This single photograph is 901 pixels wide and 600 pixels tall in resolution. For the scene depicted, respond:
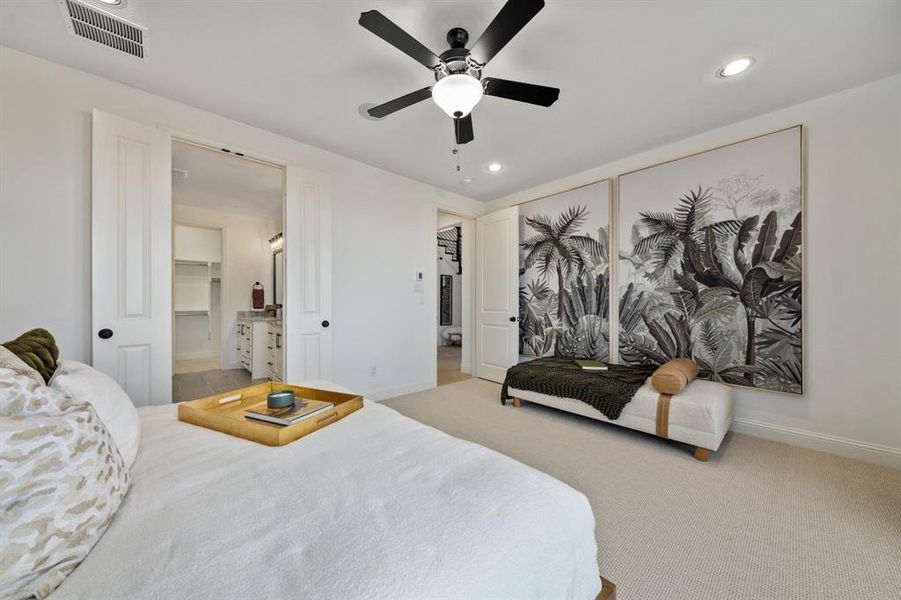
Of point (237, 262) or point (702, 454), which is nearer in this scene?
point (702, 454)

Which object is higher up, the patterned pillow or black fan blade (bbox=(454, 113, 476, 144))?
black fan blade (bbox=(454, 113, 476, 144))

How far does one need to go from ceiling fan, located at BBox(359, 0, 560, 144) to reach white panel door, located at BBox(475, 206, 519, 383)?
7.90ft

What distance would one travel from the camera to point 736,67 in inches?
81.6

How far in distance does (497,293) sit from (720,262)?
237 cm

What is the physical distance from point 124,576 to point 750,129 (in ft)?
13.8

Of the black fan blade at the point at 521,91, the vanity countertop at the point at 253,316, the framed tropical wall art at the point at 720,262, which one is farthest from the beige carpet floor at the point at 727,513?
the vanity countertop at the point at 253,316

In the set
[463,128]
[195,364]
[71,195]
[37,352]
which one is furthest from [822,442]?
[195,364]

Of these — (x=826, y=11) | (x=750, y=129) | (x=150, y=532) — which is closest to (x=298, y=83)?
(x=150, y=532)

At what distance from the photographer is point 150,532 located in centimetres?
72

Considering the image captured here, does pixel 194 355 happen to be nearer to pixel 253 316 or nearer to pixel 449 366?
pixel 253 316

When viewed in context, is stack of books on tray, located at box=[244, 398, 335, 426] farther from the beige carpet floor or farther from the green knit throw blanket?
the green knit throw blanket

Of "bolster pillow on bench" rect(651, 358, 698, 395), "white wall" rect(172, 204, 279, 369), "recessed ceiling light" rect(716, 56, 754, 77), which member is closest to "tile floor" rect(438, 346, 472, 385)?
"bolster pillow on bench" rect(651, 358, 698, 395)

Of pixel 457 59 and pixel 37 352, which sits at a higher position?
pixel 457 59

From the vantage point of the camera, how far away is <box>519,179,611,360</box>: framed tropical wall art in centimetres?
355
